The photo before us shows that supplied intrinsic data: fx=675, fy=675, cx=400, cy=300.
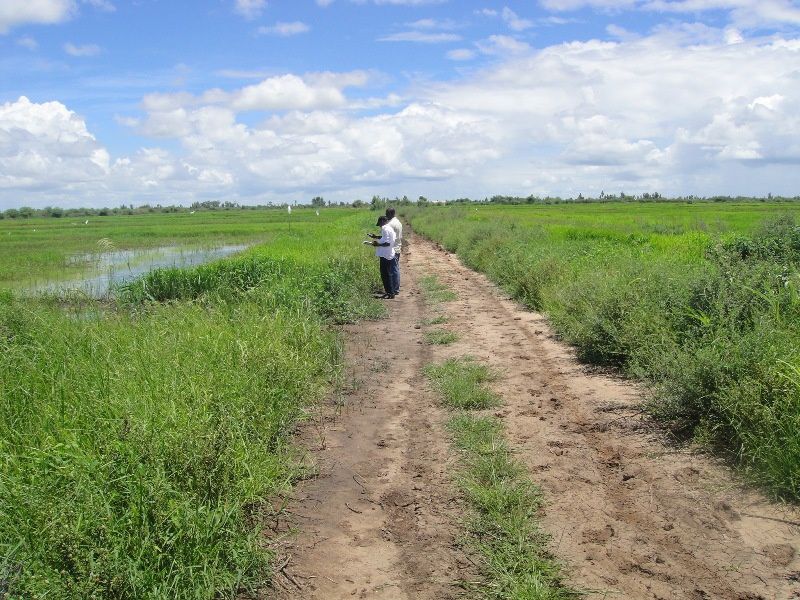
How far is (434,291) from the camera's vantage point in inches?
566

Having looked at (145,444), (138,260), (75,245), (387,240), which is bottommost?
(145,444)

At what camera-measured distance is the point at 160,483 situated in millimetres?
3512

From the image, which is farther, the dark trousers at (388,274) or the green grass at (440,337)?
the dark trousers at (388,274)

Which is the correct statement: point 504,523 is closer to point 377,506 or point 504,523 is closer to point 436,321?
point 377,506

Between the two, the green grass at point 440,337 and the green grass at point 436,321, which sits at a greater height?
the green grass at point 436,321

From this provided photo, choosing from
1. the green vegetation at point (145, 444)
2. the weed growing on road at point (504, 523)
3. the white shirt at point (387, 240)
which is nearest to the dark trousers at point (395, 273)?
the white shirt at point (387, 240)

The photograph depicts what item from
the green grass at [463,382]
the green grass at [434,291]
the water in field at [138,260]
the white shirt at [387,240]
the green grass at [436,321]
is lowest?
the green grass at [463,382]

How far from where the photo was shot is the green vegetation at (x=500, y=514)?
3.38 metres

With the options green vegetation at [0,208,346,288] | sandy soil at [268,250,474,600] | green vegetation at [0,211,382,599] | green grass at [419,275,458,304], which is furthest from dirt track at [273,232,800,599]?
green vegetation at [0,208,346,288]

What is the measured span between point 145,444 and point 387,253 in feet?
31.9

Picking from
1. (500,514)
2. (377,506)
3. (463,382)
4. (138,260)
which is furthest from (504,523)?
(138,260)

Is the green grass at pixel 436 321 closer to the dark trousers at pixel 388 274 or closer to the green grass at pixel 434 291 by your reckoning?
the green grass at pixel 434 291

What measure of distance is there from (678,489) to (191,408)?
3308 mm

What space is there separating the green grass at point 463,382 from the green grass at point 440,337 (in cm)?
106
